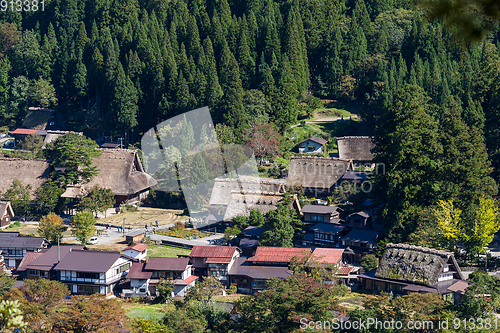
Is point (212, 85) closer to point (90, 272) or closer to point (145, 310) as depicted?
point (90, 272)

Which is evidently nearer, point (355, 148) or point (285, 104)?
point (355, 148)

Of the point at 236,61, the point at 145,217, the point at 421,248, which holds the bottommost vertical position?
the point at 421,248

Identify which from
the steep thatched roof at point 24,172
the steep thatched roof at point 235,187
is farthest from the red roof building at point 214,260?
the steep thatched roof at point 24,172

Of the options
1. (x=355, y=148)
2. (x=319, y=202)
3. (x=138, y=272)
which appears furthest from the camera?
(x=355, y=148)

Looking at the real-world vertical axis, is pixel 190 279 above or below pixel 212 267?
below

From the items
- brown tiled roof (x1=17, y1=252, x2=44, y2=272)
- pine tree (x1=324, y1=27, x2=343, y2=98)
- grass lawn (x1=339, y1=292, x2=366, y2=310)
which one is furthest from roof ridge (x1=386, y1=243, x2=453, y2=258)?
pine tree (x1=324, y1=27, x2=343, y2=98)

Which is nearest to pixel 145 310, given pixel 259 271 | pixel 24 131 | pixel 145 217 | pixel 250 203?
pixel 259 271
